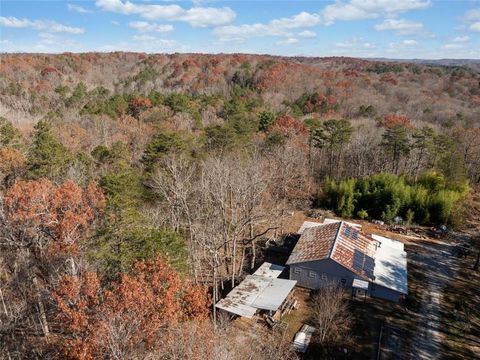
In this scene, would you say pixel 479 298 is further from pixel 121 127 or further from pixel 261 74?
pixel 261 74

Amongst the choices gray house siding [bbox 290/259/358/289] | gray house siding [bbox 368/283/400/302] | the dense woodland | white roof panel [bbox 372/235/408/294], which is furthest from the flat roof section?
white roof panel [bbox 372/235/408/294]

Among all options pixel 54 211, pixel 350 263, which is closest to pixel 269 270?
pixel 350 263

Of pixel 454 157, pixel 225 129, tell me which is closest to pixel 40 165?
pixel 225 129

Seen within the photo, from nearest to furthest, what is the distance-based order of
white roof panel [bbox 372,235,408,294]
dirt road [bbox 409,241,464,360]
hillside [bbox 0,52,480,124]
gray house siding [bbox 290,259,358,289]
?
dirt road [bbox 409,241,464,360]
white roof panel [bbox 372,235,408,294]
gray house siding [bbox 290,259,358,289]
hillside [bbox 0,52,480,124]

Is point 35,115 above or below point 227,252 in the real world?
above

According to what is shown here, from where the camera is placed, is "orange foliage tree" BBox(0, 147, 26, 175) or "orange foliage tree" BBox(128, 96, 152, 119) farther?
"orange foliage tree" BBox(128, 96, 152, 119)

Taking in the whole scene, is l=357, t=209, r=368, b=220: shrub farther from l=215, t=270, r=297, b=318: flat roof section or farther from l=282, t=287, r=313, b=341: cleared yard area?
l=215, t=270, r=297, b=318: flat roof section

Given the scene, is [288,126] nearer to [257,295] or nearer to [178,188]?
[178,188]

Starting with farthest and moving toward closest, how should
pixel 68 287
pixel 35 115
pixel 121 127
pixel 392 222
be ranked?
pixel 35 115 → pixel 121 127 → pixel 392 222 → pixel 68 287
